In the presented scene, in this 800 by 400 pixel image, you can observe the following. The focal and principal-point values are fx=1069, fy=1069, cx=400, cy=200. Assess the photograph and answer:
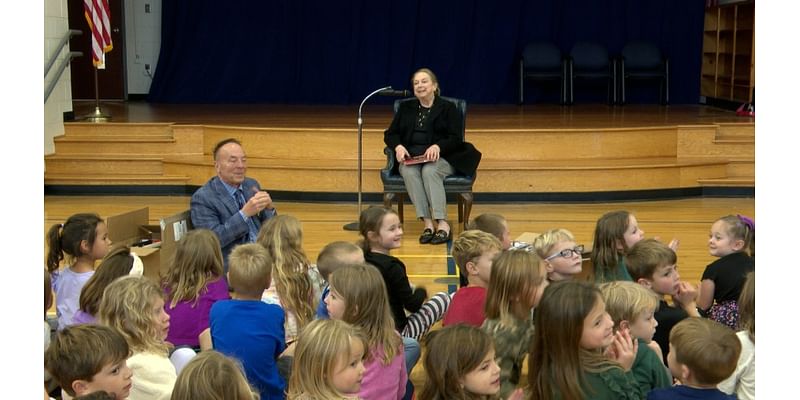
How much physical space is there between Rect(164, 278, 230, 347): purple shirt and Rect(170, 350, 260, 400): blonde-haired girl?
52.2 inches

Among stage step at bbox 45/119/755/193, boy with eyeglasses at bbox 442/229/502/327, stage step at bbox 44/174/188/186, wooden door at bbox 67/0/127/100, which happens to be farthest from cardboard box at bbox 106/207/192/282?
wooden door at bbox 67/0/127/100

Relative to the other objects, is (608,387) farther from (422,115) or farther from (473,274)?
(422,115)

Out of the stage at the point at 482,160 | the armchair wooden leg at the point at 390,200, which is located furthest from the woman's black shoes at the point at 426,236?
the stage at the point at 482,160

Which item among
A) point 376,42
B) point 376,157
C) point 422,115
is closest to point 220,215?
point 422,115

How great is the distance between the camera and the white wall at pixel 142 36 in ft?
41.6

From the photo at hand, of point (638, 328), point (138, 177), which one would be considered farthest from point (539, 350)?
point (138, 177)

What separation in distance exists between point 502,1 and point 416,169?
586 centimetres

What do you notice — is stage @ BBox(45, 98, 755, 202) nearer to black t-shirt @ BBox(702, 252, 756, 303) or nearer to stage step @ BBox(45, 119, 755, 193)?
stage step @ BBox(45, 119, 755, 193)

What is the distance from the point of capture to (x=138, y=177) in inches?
344

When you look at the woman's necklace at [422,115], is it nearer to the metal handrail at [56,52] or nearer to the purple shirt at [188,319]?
the metal handrail at [56,52]

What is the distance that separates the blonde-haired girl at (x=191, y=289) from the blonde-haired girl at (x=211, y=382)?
4.36ft

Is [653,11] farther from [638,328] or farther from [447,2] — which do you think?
[638,328]

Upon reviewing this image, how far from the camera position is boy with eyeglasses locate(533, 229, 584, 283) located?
13.6 ft
